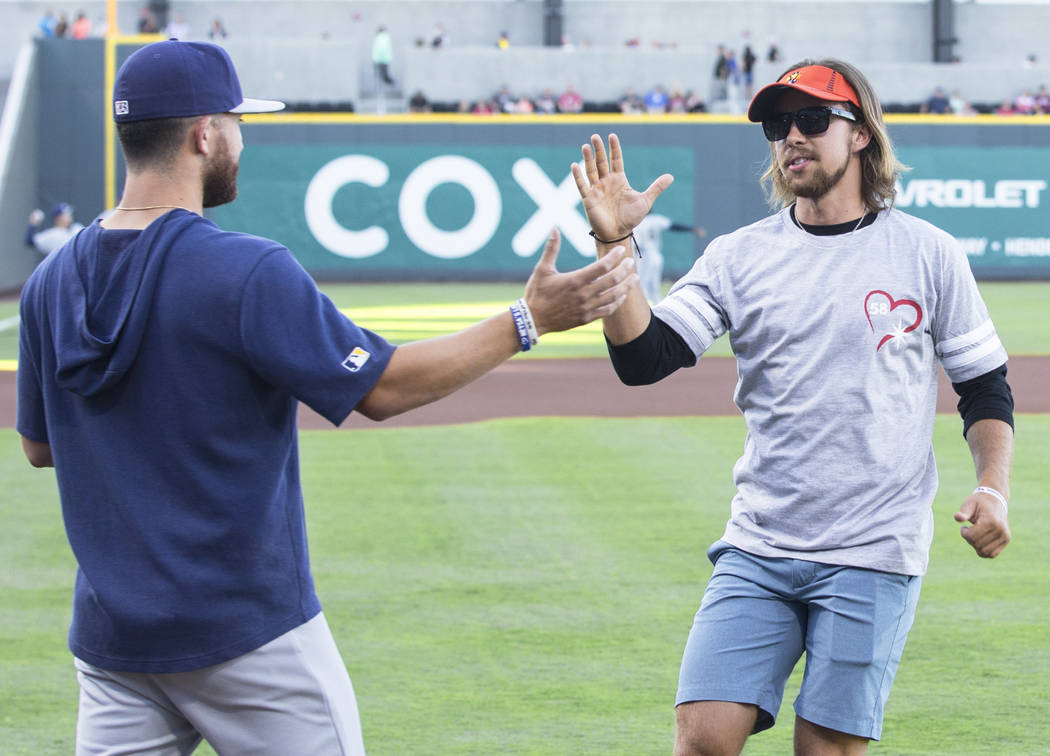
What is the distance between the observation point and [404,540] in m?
8.39

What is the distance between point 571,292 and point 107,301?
36.8 inches

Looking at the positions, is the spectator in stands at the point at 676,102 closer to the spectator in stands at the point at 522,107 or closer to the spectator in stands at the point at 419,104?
the spectator in stands at the point at 522,107

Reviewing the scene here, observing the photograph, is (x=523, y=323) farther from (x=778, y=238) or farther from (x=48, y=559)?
(x=48, y=559)

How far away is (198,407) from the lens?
2824 millimetres

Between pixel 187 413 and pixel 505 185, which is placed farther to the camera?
pixel 505 185

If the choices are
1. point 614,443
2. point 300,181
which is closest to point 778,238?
point 614,443

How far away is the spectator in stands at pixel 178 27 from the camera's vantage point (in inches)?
1473

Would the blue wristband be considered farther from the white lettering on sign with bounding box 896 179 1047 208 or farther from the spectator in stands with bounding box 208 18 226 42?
the spectator in stands with bounding box 208 18 226 42

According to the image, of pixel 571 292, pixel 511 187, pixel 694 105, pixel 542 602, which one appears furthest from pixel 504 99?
pixel 571 292

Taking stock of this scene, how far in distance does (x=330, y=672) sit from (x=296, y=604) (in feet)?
0.53

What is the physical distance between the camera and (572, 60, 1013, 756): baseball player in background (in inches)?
142

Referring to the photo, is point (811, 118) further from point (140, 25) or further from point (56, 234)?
point (140, 25)

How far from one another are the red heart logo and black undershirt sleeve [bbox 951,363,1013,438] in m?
0.26

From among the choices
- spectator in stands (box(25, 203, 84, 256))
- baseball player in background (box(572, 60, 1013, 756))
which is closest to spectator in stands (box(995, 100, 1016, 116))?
spectator in stands (box(25, 203, 84, 256))
